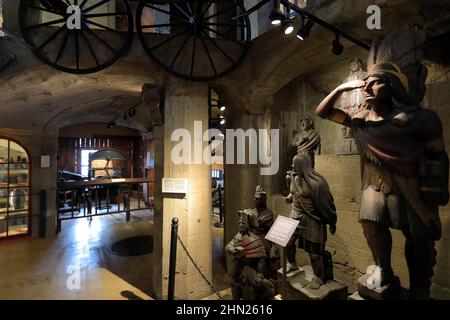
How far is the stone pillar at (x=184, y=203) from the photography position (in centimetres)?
367

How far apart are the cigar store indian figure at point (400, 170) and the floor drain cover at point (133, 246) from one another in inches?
183

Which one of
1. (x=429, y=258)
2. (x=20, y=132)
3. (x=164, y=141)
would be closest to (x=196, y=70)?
(x=164, y=141)

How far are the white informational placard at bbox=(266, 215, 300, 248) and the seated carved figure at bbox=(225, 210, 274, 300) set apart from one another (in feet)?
0.94

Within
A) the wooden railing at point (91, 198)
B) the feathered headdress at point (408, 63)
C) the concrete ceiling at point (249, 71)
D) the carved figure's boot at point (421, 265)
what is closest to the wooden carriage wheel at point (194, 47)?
the concrete ceiling at point (249, 71)

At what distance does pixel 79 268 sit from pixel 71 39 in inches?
150

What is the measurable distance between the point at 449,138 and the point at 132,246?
5798 mm

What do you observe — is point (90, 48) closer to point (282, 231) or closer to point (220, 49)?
point (220, 49)

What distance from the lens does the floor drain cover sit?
5.20 meters

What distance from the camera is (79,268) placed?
4.42 m

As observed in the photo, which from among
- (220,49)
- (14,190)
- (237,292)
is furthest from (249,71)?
(14,190)

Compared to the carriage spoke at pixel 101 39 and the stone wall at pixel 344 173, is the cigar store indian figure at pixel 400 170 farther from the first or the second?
the carriage spoke at pixel 101 39

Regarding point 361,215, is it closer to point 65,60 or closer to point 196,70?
point 196,70

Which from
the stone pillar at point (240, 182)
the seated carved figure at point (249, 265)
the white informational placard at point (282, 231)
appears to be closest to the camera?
the white informational placard at point (282, 231)
